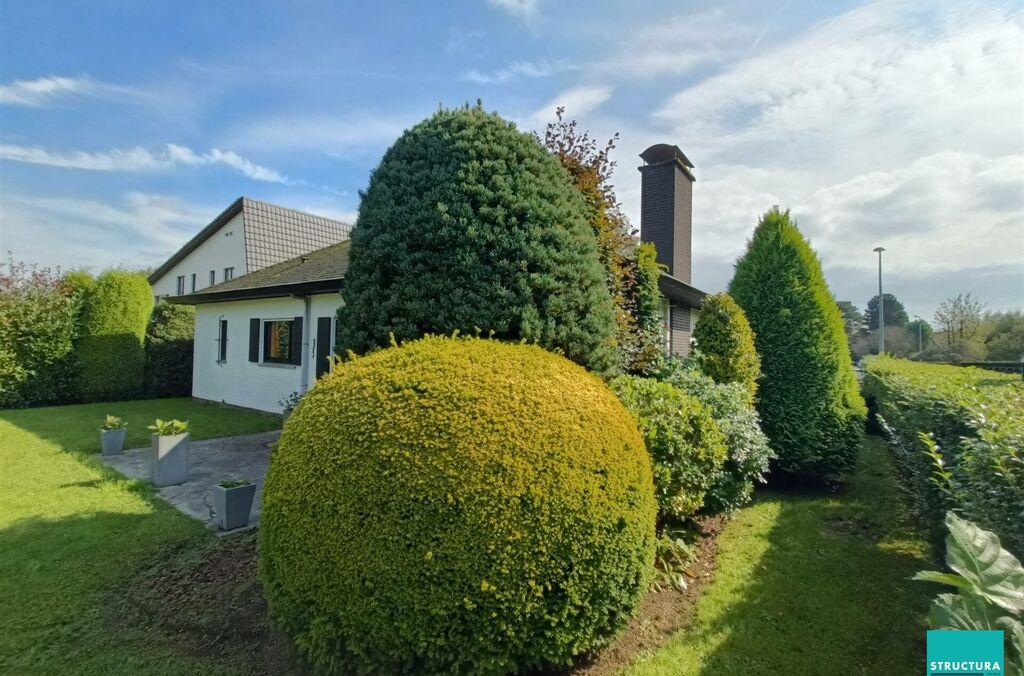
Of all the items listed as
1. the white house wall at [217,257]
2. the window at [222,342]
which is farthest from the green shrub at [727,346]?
the white house wall at [217,257]

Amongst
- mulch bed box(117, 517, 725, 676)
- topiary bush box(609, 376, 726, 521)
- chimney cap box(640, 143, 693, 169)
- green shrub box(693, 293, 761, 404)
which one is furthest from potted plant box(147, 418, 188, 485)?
chimney cap box(640, 143, 693, 169)

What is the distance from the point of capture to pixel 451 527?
2.26 meters

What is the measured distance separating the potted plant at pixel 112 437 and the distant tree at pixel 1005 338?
1125 inches

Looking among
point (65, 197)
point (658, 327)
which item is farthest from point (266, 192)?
point (658, 327)

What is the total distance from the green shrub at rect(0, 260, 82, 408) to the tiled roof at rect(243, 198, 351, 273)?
5.92m

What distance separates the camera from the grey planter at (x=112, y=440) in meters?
7.84

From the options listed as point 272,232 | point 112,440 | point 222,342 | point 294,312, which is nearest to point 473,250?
point 112,440

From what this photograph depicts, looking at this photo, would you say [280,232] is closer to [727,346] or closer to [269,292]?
[269,292]

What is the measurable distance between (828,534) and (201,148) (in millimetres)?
12118

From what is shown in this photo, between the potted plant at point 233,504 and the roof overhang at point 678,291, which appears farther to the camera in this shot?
the roof overhang at point 678,291

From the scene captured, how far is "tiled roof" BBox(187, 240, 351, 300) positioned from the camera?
10205 millimetres

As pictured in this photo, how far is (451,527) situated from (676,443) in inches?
95.5

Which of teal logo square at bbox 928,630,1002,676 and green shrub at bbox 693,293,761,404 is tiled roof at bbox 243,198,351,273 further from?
teal logo square at bbox 928,630,1002,676

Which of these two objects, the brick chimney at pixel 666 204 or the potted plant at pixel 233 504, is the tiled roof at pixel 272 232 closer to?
the brick chimney at pixel 666 204
